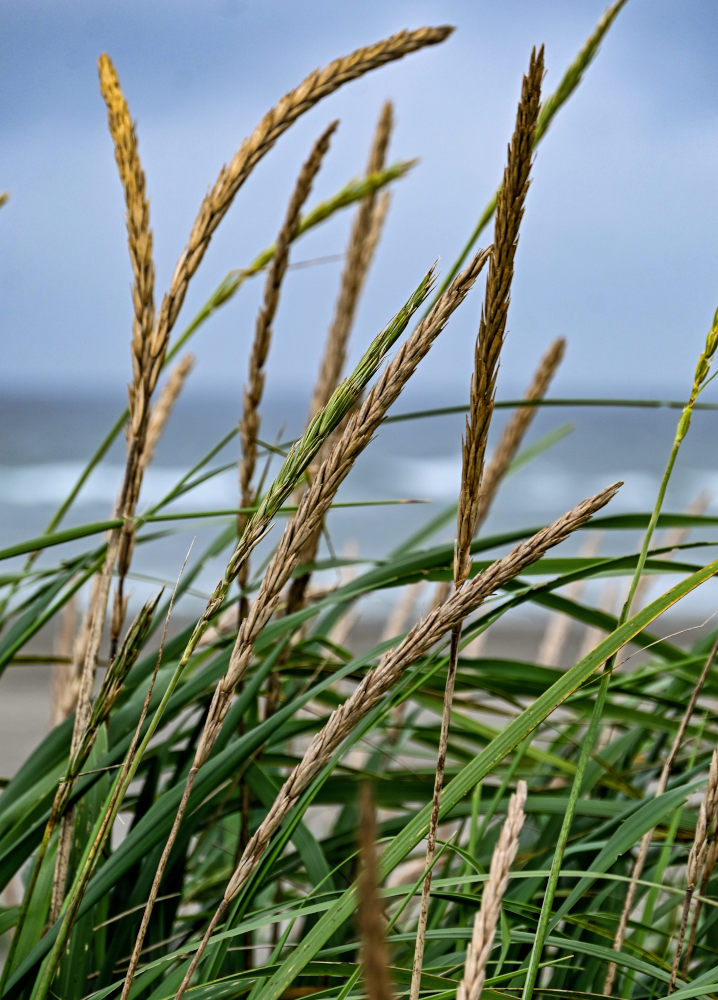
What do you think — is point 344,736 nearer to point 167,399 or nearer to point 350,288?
point 350,288

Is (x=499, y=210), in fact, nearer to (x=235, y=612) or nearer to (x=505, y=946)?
(x=505, y=946)

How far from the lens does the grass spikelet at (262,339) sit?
77cm

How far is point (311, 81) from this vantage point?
708 mm

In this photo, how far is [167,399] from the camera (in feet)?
3.67

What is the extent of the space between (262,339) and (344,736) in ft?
1.57

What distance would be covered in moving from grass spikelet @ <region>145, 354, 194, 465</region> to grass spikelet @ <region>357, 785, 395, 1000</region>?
0.84 m

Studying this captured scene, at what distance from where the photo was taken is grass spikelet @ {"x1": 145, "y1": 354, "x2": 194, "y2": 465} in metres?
1.03

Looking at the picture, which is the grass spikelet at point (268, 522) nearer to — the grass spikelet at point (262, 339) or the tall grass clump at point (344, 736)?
the tall grass clump at point (344, 736)

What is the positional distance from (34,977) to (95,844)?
201 mm

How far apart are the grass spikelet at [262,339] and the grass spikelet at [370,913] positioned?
1.94 ft

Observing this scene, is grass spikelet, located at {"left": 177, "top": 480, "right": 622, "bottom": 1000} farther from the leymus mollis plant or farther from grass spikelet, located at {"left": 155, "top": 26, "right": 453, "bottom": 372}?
grass spikelet, located at {"left": 155, "top": 26, "right": 453, "bottom": 372}

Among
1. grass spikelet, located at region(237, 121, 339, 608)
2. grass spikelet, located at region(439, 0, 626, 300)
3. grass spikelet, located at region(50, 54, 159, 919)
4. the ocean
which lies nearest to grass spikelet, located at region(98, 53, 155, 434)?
grass spikelet, located at region(50, 54, 159, 919)

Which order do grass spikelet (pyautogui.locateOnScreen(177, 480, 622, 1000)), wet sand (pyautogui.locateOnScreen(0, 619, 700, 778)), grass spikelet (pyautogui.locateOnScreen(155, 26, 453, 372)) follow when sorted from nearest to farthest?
1. grass spikelet (pyautogui.locateOnScreen(177, 480, 622, 1000))
2. grass spikelet (pyautogui.locateOnScreen(155, 26, 453, 372))
3. wet sand (pyautogui.locateOnScreen(0, 619, 700, 778))

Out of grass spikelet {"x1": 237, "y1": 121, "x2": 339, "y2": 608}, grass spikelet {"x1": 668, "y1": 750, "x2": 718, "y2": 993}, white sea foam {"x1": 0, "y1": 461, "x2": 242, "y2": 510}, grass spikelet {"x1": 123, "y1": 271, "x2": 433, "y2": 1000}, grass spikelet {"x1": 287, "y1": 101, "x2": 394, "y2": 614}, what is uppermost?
white sea foam {"x1": 0, "y1": 461, "x2": 242, "y2": 510}
